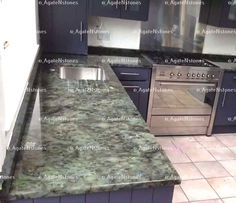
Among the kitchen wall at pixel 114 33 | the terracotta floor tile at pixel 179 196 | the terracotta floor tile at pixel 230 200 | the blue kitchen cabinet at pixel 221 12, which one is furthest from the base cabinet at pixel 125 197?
the blue kitchen cabinet at pixel 221 12

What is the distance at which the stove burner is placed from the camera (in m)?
3.05

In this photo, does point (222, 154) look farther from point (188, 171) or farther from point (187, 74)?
point (187, 74)

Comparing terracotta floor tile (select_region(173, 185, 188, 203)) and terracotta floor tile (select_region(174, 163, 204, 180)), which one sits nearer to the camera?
terracotta floor tile (select_region(173, 185, 188, 203))

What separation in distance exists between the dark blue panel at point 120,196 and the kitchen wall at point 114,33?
102 inches

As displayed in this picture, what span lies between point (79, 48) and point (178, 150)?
159cm

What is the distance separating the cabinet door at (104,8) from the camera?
9.29 ft

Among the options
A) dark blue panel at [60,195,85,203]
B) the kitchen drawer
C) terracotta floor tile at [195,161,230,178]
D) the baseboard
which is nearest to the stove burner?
the kitchen drawer

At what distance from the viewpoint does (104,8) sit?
2861 millimetres

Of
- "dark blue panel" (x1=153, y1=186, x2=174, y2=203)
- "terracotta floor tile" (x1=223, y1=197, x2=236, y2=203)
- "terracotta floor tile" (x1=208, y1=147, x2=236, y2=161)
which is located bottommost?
"terracotta floor tile" (x1=208, y1=147, x2=236, y2=161)

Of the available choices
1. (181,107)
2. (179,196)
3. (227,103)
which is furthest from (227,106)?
(179,196)

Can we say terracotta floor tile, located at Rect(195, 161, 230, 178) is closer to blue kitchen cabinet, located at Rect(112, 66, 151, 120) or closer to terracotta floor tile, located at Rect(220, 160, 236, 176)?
terracotta floor tile, located at Rect(220, 160, 236, 176)

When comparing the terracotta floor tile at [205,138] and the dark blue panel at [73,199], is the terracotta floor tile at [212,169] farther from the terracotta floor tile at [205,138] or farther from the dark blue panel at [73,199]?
the dark blue panel at [73,199]

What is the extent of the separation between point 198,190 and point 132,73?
4.43 ft

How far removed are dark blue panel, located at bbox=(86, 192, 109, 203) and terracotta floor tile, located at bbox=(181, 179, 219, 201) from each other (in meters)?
1.46
